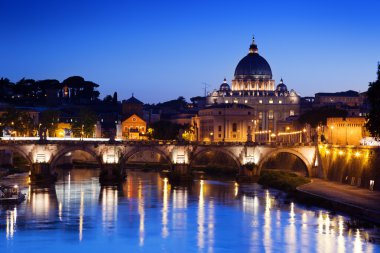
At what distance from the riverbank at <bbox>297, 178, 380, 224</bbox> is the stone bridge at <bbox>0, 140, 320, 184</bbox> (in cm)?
1068

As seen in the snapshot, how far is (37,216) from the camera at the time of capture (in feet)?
157

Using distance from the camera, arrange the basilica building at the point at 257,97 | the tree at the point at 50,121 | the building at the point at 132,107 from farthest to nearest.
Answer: the building at the point at 132,107, the basilica building at the point at 257,97, the tree at the point at 50,121

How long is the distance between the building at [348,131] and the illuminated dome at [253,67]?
7006cm

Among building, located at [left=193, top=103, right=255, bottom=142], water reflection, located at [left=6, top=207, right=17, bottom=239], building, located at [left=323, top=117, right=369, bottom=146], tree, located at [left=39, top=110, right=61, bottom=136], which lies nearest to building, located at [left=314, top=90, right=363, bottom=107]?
building, located at [left=193, top=103, right=255, bottom=142]

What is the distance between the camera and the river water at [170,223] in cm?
3984

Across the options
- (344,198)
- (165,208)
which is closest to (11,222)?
(165,208)

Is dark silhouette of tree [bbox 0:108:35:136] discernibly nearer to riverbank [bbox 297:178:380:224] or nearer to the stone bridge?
the stone bridge

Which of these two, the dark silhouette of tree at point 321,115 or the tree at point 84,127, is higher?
the dark silhouette of tree at point 321,115

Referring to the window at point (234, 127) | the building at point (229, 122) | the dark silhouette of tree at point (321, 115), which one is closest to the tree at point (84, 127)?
the dark silhouette of tree at point (321, 115)

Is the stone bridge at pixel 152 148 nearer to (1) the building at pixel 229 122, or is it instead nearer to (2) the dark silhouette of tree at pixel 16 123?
(2) the dark silhouette of tree at pixel 16 123

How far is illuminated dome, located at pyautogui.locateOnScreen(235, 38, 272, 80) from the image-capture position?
14375 cm

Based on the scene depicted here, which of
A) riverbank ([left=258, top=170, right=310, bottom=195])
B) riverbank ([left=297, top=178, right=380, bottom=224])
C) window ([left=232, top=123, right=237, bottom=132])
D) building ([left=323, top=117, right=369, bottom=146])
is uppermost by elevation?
window ([left=232, top=123, right=237, bottom=132])

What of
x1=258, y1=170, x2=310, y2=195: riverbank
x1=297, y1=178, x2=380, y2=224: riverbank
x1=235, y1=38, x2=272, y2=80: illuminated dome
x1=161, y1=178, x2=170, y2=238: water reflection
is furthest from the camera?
x1=235, y1=38, x2=272, y2=80: illuminated dome

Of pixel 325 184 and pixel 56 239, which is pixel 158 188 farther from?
pixel 56 239
